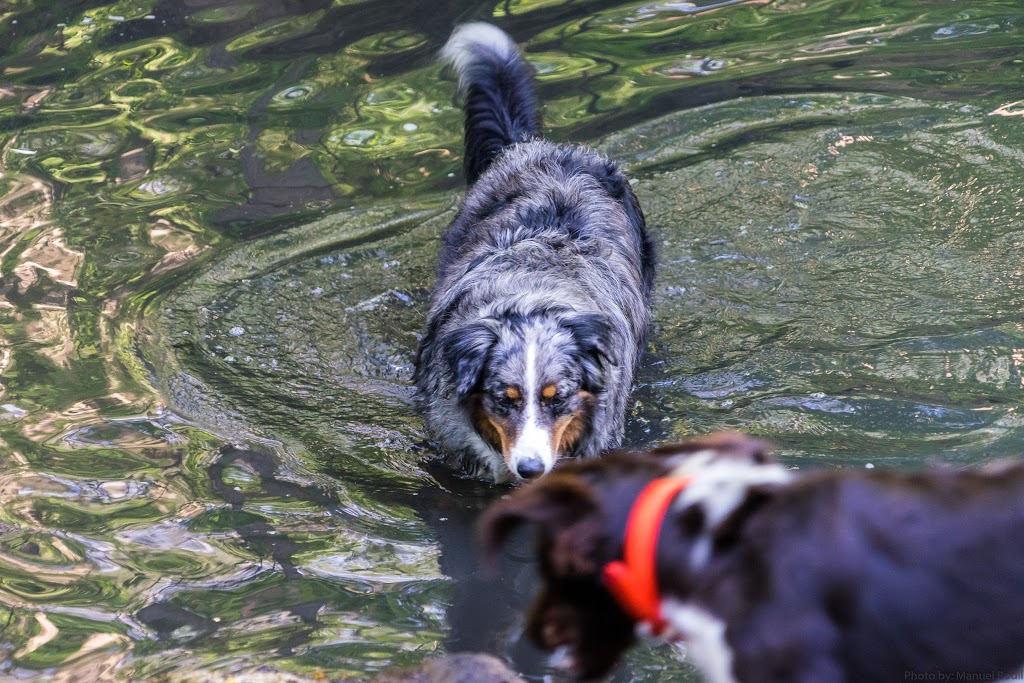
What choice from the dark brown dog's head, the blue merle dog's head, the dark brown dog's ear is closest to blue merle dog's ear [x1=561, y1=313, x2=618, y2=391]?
the blue merle dog's head

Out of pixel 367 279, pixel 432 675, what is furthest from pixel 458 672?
pixel 367 279

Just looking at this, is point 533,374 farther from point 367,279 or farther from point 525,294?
point 367,279

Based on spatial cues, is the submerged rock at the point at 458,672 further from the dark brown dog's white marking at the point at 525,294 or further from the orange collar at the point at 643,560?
the dark brown dog's white marking at the point at 525,294

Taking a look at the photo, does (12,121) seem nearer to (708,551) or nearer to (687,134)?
(687,134)

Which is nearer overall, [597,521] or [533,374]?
[597,521]

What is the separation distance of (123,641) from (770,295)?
3.47 meters

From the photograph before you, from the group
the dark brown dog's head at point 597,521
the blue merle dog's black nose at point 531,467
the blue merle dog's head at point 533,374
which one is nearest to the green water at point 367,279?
the blue merle dog's black nose at point 531,467

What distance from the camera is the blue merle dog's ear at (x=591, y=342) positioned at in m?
3.96

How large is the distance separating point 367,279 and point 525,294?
5.44ft

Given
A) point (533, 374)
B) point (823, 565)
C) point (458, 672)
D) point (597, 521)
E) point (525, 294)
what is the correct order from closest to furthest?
point (823, 565), point (597, 521), point (458, 672), point (533, 374), point (525, 294)

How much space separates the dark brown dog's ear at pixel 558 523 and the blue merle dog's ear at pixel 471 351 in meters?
1.99

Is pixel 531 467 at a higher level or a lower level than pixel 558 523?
lower

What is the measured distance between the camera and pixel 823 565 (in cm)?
175

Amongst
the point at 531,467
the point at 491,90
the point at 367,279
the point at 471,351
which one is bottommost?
the point at 531,467
